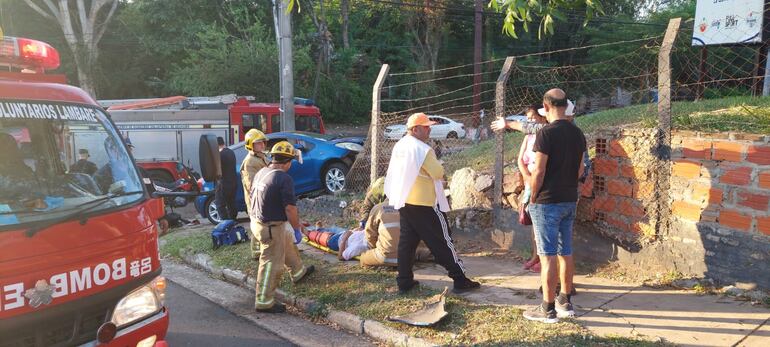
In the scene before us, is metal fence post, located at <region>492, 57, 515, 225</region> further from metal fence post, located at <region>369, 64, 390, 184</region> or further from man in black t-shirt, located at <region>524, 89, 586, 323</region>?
man in black t-shirt, located at <region>524, 89, 586, 323</region>

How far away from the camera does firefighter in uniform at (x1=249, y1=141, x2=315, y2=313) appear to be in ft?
17.1

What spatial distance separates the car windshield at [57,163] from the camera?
2.93m

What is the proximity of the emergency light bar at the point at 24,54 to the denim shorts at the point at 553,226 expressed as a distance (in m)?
3.67

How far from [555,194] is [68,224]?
318cm

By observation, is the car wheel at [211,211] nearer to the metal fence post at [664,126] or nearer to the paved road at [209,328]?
the paved road at [209,328]

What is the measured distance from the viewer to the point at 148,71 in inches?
1240

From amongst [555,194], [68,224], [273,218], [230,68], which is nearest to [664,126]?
[555,194]

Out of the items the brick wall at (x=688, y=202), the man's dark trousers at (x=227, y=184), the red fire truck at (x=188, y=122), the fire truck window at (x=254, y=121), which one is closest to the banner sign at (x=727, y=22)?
the brick wall at (x=688, y=202)

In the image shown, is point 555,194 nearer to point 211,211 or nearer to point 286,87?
point 211,211

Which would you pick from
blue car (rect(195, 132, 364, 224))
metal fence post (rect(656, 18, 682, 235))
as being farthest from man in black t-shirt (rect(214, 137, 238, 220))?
metal fence post (rect(656, 18, 682, 235))

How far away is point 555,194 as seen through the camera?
4258 mm

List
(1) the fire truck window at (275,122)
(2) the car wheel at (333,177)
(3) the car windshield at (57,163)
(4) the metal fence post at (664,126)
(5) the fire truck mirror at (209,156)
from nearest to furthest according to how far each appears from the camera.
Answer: (3) the car windshield at (57,163) → (5) the fire truck mirror at (209,156) → (4) the metal fence post at (664,126) → (2) the car wheel at (333,177) → (1) the fire truck window at (275,122)

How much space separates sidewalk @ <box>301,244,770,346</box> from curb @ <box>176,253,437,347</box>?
883 mm

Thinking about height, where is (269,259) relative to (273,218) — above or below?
below
